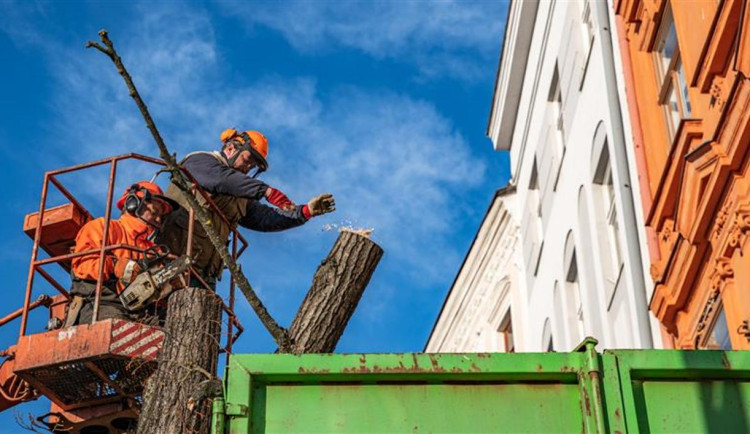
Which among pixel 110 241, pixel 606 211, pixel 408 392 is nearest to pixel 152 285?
pixel 110 241

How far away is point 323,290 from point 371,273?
1.26ft

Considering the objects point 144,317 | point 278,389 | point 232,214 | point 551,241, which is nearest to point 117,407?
point 144,317

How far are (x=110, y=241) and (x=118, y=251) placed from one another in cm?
17

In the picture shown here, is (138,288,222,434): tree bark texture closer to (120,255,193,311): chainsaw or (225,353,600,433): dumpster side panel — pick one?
(225,353,600,433): dumpster side panel

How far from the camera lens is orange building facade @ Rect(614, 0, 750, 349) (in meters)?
11.7

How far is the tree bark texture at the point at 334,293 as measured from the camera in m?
8.08

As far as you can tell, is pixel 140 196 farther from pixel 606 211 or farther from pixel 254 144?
pixel 606 211

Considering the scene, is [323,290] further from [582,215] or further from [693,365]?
[582,215]

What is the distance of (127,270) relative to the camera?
1152cm

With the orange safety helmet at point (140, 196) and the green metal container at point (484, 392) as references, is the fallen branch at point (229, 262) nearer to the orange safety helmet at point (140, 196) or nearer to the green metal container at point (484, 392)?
the green metal container at point (484, 392)

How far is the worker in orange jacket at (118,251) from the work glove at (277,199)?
843 mm

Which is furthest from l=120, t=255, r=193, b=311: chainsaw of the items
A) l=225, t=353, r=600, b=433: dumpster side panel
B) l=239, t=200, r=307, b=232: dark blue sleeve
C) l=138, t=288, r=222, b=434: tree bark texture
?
l=225, t=353, r=600, b=433: dumpster side panel

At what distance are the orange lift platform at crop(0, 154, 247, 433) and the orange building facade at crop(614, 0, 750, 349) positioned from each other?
4.18m

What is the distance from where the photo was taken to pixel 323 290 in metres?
8.24
